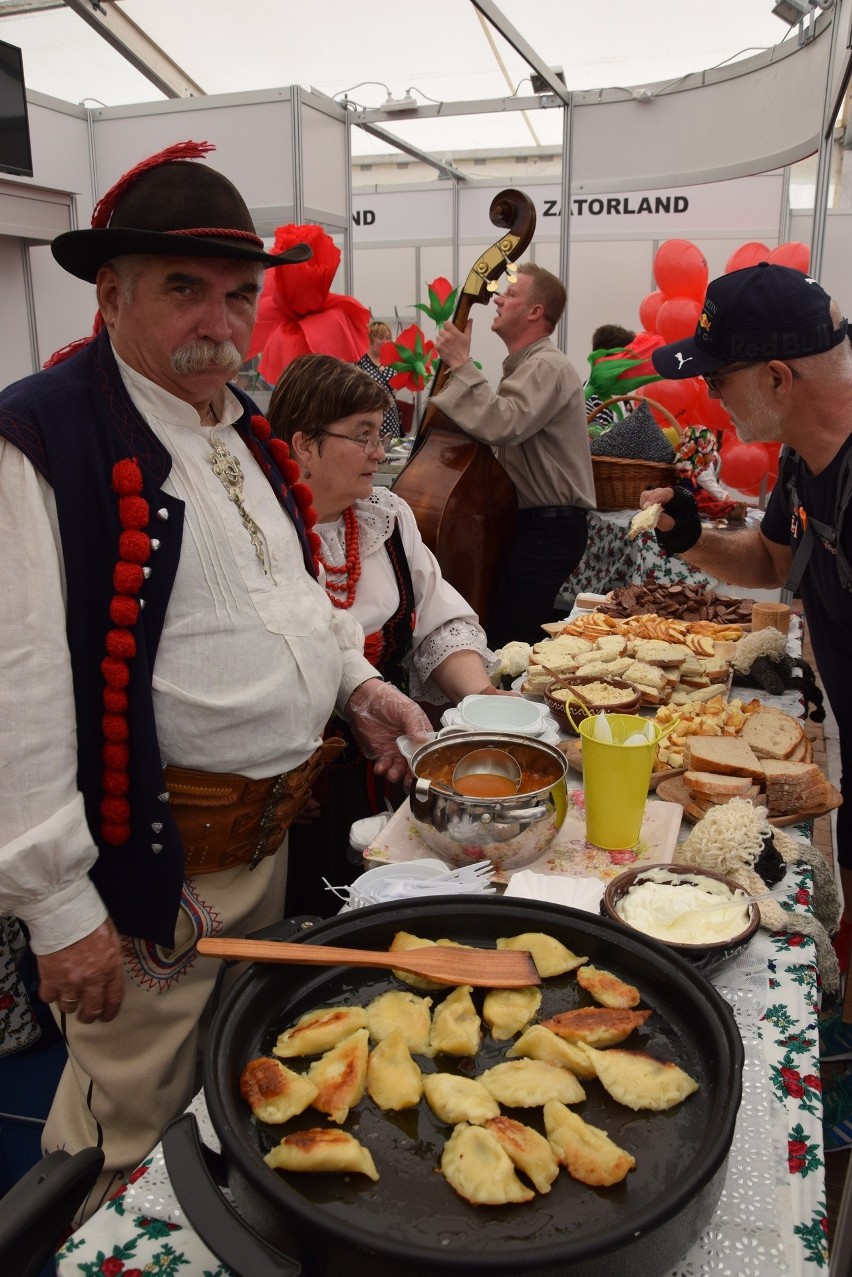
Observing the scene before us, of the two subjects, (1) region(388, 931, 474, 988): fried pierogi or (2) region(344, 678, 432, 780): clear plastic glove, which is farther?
(2) region(344, 678, 432, 780): clear plastic glove

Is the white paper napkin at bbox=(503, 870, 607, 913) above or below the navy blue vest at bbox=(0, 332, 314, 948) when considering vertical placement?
below

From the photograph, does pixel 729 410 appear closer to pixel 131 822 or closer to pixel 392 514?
pixel 392 514

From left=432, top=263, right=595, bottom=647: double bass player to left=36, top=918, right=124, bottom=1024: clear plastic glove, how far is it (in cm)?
292

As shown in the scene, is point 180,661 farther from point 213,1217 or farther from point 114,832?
point 213,1217

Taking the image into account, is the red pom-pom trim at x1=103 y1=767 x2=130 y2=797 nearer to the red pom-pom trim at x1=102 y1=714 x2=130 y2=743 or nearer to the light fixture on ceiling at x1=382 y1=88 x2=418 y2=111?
the red pom-pom trim at x1=102 y1=714 x2=130 y2=743

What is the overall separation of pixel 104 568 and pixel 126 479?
134 mm

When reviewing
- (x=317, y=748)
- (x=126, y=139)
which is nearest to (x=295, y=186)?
(x=126, y=139)

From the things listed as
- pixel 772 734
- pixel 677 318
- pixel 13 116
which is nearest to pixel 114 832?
pixel 772 734

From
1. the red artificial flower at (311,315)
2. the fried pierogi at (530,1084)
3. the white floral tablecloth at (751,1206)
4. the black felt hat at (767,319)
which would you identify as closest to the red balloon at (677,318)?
the red artificial flower at (311,315)

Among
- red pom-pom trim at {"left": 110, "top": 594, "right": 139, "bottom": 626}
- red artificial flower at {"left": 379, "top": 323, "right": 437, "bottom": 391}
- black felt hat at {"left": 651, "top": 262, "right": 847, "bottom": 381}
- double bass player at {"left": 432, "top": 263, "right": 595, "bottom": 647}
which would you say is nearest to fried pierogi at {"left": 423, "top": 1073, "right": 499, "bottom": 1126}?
red pom-pom trim at {"left": 110, "top": 594, "right": 139, "bottom": 626}

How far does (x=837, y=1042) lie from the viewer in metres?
Result: 2.25

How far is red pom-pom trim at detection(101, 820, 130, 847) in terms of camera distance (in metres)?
1.34

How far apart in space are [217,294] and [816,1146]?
1.40m

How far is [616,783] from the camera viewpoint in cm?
148
